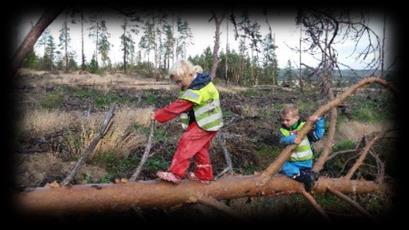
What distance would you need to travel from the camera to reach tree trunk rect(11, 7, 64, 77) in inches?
152

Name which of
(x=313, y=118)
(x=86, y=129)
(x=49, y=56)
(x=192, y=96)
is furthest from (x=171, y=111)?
(x=49, y=56)

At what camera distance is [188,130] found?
4.78 meters

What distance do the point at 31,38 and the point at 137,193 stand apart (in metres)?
1.62

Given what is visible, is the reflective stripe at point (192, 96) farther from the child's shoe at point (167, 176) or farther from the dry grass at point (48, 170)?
the dry grass at point (48, 170)

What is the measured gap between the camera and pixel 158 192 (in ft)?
14.8

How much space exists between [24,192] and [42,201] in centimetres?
17

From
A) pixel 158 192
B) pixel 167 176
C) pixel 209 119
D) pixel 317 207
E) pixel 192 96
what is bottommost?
pixel 317 207

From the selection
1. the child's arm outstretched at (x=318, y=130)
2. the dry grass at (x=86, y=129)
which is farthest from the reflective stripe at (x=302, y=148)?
the dry grass at (x=86, y=129)

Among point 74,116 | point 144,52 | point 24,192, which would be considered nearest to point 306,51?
point 24,192

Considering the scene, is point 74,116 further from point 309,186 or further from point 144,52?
point 144,52

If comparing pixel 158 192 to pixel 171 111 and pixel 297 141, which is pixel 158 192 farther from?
pixel 297 141

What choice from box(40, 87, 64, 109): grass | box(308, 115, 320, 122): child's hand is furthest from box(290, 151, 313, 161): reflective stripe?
box(40, 87, 64, 109): grass

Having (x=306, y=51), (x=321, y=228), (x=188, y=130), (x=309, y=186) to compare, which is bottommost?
(x=321, y=228)

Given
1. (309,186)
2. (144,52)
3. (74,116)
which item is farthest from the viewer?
(144,52)
